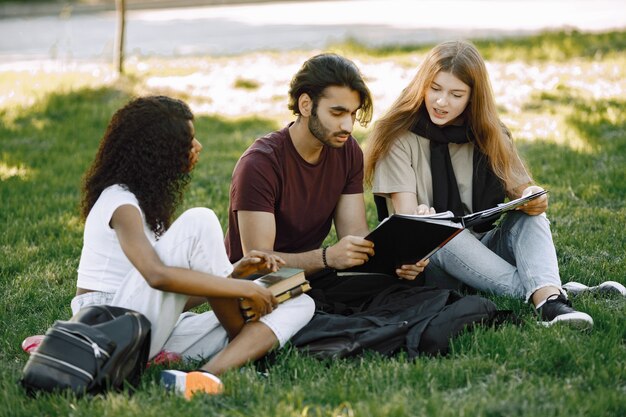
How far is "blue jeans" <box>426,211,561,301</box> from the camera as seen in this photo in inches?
175

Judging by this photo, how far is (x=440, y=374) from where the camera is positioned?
11.5 ft

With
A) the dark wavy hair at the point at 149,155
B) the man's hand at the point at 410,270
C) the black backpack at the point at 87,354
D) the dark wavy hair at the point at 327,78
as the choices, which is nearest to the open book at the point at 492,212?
the man's hand at the point at 410,270

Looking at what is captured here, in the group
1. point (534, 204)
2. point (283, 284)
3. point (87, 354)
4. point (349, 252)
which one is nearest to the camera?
point (87, 354)

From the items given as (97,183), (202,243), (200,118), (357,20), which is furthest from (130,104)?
(357,20)

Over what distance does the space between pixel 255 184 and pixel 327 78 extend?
60cm

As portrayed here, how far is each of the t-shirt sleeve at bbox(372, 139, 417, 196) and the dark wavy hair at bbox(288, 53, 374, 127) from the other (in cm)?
50

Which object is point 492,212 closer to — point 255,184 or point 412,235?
point 412,235

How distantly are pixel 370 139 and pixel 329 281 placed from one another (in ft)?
2.79

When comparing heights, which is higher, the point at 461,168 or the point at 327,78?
the point at 327,78

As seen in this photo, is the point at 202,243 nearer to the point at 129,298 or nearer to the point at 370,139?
the point at 129,298

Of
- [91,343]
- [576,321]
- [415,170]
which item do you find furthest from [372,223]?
[91,343]

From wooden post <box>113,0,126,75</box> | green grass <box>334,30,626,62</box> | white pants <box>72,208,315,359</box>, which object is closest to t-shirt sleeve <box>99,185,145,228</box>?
white pants <box>72,208,315,359</box>

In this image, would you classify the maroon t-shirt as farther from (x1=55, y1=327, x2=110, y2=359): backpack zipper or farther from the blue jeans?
(x1=55, y1=327, x2=110, y2=359): backpack zipper

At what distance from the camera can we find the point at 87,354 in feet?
10.7
